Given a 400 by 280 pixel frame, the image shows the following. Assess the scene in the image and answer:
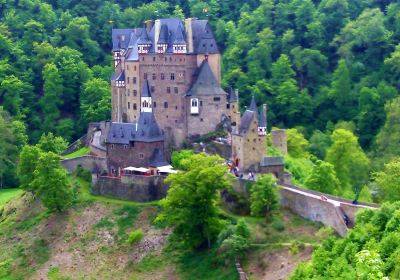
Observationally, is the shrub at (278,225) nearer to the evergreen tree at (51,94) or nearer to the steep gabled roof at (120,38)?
the steep gabled roof at (120,38)

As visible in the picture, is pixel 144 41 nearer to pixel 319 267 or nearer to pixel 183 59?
pixel 183 59

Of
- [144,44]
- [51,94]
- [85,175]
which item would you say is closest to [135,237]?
[85,175]

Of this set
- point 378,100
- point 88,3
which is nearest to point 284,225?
point 378,100

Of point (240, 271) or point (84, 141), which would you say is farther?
point (84, 141)

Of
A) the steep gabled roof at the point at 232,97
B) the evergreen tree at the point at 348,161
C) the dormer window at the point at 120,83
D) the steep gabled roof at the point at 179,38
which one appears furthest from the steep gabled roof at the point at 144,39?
the evergreen tree at the point at 348,161

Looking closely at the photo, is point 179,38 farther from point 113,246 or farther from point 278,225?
point 278,225

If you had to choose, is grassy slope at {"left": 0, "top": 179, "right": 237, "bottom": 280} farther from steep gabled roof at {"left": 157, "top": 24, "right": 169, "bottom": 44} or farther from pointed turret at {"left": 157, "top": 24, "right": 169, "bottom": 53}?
steep gabled roof at {"left": 157, "top": 24, "right": 169, "bottom": 44}
